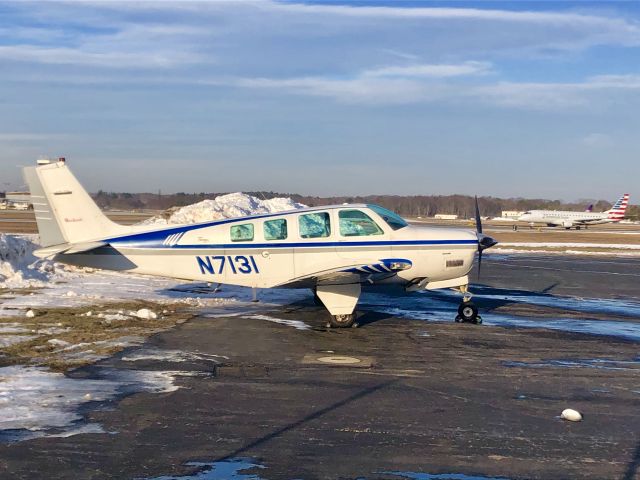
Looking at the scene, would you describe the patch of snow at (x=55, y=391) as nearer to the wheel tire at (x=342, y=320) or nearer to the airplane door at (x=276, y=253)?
the airplane door at (x=276, y=253)

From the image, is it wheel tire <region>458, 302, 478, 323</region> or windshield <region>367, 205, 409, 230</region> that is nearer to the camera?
windshield <region>367, 205, 409, 230</region>

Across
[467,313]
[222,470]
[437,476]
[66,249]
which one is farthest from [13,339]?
[467,313]

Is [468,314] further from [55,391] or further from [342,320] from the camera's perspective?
[55,391]

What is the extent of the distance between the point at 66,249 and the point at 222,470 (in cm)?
851

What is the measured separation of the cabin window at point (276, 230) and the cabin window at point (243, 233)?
309 millimetres

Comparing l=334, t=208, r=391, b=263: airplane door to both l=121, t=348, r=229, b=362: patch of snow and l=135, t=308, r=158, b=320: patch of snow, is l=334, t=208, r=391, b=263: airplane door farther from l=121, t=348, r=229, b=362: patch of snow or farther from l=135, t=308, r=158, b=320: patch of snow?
l=135, t=308, r=158, b=320: patch of snow

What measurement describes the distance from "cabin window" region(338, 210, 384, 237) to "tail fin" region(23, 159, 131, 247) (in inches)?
180

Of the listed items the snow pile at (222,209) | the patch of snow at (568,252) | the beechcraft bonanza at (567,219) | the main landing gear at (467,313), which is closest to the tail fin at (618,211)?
the beechcraft bonanza at (567,219)

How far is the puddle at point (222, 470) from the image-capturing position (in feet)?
18.6

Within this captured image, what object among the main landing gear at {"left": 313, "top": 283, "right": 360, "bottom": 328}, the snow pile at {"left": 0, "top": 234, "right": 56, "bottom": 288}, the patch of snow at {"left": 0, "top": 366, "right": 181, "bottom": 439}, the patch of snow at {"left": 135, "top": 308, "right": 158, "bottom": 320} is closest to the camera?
the patch of snow at {"left": 0, "top": 366, "right": 181, "bottom": 439}

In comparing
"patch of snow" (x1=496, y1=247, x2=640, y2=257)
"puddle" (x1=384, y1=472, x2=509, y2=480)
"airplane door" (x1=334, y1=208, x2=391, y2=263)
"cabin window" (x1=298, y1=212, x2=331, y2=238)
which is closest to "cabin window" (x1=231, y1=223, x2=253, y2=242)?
"cabin window" (x1=298, y1=212, x2=331, y2=238)

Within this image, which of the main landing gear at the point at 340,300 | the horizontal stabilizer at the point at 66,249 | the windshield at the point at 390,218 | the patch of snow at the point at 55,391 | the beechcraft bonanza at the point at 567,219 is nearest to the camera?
the patch of snow at the point at 55,391

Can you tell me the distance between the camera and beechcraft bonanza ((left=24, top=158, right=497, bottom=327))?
1322 cm

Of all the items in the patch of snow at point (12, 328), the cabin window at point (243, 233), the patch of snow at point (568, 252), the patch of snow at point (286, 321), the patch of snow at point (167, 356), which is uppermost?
the cabin window at point (243, 233)
